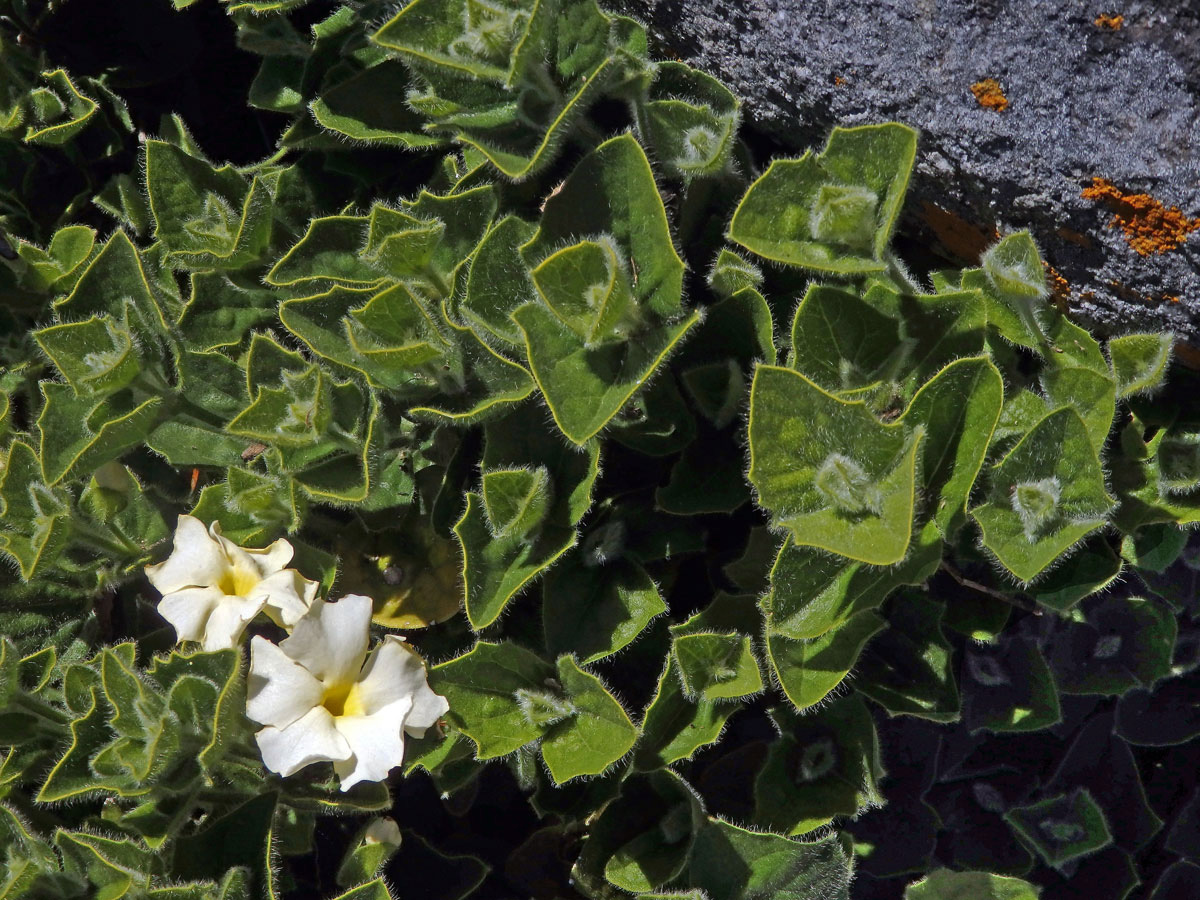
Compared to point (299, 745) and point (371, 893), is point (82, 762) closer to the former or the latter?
point (299, 745)

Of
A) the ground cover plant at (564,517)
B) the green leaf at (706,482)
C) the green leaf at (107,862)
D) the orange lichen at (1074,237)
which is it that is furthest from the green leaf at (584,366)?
the green leaf at (107,862)

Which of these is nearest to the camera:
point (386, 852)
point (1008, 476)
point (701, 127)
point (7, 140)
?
point (1008, 476)

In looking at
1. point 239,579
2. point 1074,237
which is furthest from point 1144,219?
point 239,579

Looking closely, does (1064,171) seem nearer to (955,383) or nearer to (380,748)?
(955,383)

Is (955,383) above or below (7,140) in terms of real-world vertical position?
above

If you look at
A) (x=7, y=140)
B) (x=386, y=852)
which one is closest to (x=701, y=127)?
(x=386, y=852)
